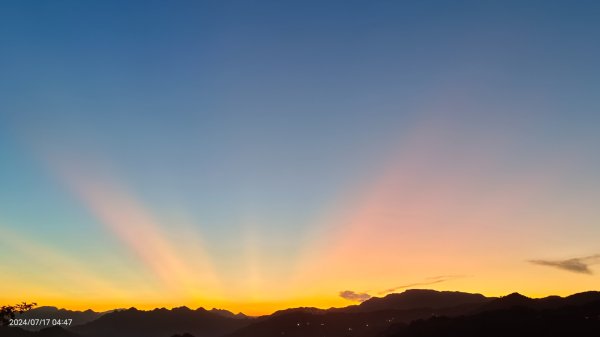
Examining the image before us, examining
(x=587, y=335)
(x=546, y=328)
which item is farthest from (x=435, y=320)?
(x=587, y=335)

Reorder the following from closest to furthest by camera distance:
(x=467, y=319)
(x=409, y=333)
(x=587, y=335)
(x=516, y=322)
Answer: (x=587, y=335), (x=516, y=322), (x=467, y=319), (x=409, y=333)

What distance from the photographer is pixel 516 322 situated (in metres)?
163

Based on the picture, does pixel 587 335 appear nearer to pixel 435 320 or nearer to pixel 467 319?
pixel 467 319

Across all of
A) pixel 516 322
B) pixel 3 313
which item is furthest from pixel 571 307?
pixel 3 313

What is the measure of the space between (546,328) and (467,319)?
35.5 metres

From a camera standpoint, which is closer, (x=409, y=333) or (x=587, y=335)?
(x=587, y=335)

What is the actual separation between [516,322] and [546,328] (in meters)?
14.6

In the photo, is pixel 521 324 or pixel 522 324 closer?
A: pixel 522 324

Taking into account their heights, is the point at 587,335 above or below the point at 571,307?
below

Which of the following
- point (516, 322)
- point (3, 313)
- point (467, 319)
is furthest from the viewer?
point (467, 319)

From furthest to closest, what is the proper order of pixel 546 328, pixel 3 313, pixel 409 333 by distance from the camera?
1. pixel 409 333
2. pixel 546 328
3. pixel 3 313

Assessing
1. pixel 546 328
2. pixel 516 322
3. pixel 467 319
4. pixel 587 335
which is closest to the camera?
pixel 587 335

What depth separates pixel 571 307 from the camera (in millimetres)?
164875

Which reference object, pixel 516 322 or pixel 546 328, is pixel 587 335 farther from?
pixel 516 322
